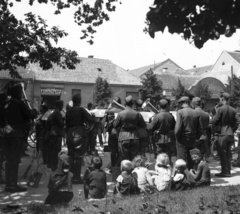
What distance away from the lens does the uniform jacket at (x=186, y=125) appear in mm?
7828

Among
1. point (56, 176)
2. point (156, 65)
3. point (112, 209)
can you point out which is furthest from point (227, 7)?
point (156, 65)

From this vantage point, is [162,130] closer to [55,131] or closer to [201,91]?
[55,131]

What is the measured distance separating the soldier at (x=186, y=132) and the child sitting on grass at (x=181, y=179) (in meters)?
1.11

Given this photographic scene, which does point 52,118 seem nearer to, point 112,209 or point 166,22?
point 112,209

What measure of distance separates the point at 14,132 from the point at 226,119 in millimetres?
4929

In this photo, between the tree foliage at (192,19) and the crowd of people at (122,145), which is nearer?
the tree foliage at (192,19)

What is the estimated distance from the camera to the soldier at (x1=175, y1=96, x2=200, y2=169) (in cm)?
784

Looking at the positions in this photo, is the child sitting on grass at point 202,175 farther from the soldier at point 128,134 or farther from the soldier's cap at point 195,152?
the soldier at point 128,134

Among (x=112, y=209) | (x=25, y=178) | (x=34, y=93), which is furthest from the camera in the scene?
(x=34, y=93)

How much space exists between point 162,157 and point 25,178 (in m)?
3.35

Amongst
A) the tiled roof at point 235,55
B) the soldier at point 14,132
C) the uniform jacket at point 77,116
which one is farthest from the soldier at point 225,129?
the tiled roof at point 235,55

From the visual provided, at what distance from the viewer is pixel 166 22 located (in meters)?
3.55

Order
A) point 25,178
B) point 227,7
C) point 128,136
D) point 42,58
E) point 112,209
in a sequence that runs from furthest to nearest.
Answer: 1. point 42,58
2. point 25,178
3. point 128,136
4. point 112,209
5. point 227,7

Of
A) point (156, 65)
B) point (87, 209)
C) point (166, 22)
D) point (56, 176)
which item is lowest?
point (87, 209)
